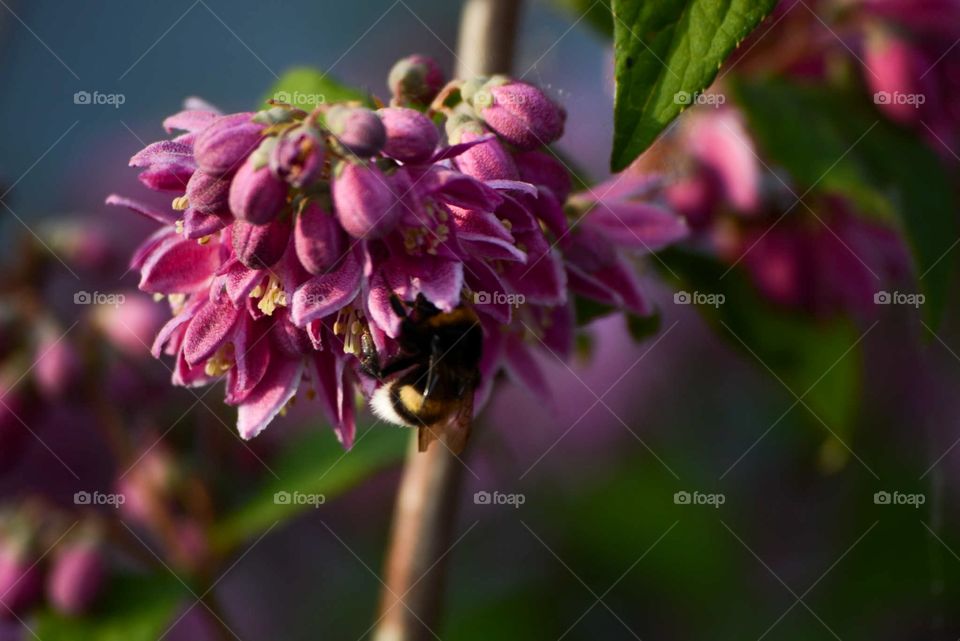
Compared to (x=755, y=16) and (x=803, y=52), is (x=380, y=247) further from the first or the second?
(x=803, y=52)

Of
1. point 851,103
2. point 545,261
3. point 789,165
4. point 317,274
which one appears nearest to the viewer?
point 317,274

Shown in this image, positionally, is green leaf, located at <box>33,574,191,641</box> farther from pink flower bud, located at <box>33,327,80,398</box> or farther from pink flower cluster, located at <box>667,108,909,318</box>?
pink flower cluster, located at <box>667,108,909,318</box>

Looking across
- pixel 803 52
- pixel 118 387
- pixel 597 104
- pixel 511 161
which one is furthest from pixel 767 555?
pixel 511 161

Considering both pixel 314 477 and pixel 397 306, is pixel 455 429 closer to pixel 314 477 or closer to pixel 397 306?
pixel 397 306

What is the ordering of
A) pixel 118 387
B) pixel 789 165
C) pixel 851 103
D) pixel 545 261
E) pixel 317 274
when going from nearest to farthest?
pixel 317 274 → pixel 545 261 → pixel 789 165 → pixel 851 103 → pixel 118 387

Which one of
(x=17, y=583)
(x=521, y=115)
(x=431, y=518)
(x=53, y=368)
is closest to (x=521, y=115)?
(x=521, y=115)

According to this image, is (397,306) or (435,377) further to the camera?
(435,377)
